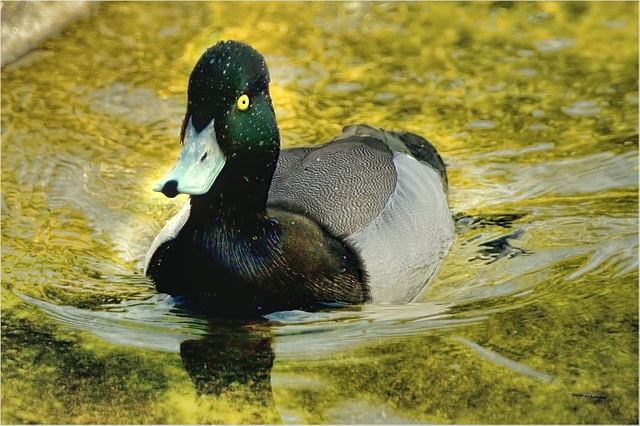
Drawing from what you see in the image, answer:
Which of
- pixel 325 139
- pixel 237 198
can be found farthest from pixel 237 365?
pixel 325 139

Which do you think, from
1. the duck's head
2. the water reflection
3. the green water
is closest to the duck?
the duck's head

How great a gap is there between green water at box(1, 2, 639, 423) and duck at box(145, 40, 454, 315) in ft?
0.60

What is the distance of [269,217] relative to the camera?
5.79 m

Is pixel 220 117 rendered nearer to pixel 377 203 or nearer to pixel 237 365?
pixel 237 365

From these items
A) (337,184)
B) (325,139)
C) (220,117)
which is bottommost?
(325,139)

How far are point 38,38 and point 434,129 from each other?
3804mm

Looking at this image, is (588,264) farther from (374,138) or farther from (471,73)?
(471,73)

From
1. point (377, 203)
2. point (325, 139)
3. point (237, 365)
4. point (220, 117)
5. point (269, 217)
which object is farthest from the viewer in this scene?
point (325, 139)

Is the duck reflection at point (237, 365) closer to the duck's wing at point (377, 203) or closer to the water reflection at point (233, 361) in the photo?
the water reflection at point (233, 361)

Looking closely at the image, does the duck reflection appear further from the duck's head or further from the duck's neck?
the duck's head

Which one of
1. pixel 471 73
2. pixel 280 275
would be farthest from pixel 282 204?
pixel 471 73

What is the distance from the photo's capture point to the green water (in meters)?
4.81

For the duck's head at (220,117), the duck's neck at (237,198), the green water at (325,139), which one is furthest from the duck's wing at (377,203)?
the duck's head at (220,117)

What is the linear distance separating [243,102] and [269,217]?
2.56ft
